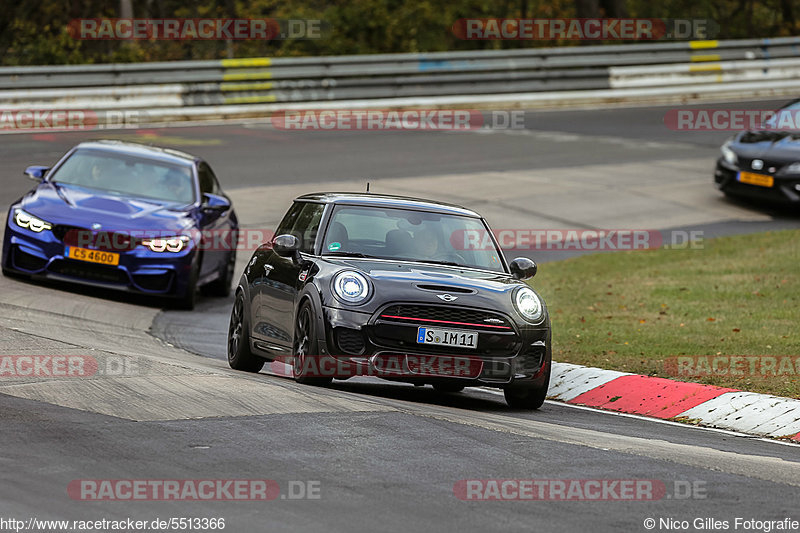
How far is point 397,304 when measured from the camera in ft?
29.4

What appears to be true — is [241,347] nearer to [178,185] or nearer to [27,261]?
[27,261]

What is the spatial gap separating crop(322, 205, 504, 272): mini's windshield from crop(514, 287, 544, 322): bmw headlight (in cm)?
70

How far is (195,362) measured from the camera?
34.6 feet

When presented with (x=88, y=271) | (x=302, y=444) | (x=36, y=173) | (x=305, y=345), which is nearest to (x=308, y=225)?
(x=305, y=345)

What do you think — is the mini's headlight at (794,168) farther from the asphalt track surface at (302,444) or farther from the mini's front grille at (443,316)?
the mini's front grille at (443,316)

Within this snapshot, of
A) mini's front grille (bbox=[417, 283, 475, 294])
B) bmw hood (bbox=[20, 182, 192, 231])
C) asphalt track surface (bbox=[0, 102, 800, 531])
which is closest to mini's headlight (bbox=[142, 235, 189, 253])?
bmw hood (bbox=[20, 182, 192, 231])

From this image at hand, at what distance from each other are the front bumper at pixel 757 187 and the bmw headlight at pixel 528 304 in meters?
12.1

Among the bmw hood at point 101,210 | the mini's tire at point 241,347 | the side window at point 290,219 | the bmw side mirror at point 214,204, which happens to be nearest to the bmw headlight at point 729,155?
the bmw side mirror at point 214,204

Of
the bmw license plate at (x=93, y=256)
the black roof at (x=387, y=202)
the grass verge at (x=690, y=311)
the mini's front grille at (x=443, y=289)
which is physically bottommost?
the grass verge at (x=690, y=311)

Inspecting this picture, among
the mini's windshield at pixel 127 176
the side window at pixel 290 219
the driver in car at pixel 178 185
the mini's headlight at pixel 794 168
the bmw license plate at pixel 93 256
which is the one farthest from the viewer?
the mini's headlight at pixel 794 168

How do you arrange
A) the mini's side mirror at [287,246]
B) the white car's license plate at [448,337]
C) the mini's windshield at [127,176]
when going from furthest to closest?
the mini's windshield at [127,176], the mini's side mirror at [287,246], the white car's license plate at [448,337]

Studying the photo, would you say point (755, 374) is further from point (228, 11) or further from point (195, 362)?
point (228, 11)

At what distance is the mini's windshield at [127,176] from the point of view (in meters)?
14.5

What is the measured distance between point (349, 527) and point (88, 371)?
3797 millimetres
